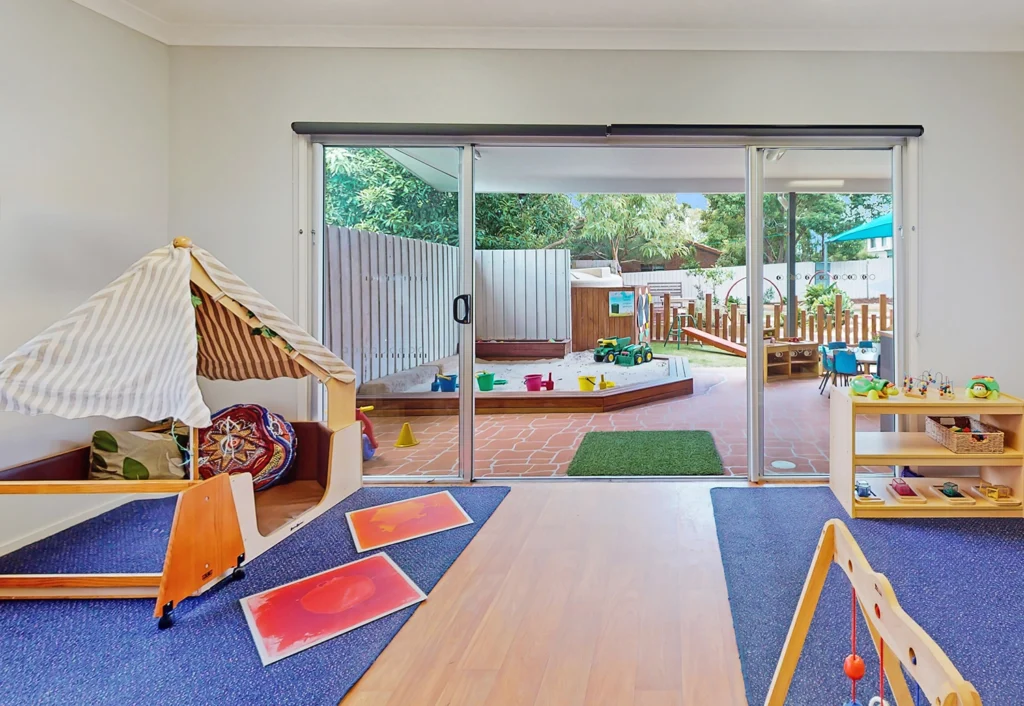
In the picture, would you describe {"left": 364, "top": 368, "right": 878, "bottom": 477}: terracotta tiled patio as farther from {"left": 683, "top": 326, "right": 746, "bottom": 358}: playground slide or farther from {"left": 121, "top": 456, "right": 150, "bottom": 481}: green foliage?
{"left": 683, "top": 326, "right": 746, "bottom": 358}: playground slide

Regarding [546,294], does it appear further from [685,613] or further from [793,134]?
[685,613]

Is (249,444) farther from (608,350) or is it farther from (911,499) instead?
(608,350)

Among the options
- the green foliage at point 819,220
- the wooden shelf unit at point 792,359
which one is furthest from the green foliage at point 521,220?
the green foliage at point 819,220

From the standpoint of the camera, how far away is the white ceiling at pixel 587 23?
9.43ft

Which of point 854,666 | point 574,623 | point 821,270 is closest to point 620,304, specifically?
point 821,270

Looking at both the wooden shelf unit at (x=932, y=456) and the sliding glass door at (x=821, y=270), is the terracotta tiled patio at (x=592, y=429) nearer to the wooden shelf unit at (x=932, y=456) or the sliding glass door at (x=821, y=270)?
the sliding glass door at (x=821, y=270)

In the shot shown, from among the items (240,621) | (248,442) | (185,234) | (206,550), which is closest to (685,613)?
(240,621)

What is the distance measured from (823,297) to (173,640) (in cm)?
393

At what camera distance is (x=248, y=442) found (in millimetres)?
2943

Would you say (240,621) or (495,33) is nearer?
(240,621)

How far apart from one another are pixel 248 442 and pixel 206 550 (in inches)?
39.9

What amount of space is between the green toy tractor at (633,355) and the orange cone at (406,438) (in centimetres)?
406

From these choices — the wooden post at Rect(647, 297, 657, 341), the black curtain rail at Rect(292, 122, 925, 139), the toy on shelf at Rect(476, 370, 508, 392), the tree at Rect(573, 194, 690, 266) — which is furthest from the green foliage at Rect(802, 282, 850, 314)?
the tree at Rect(573, 194, 690, 266)

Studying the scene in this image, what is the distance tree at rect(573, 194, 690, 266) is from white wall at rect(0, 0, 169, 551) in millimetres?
7517
